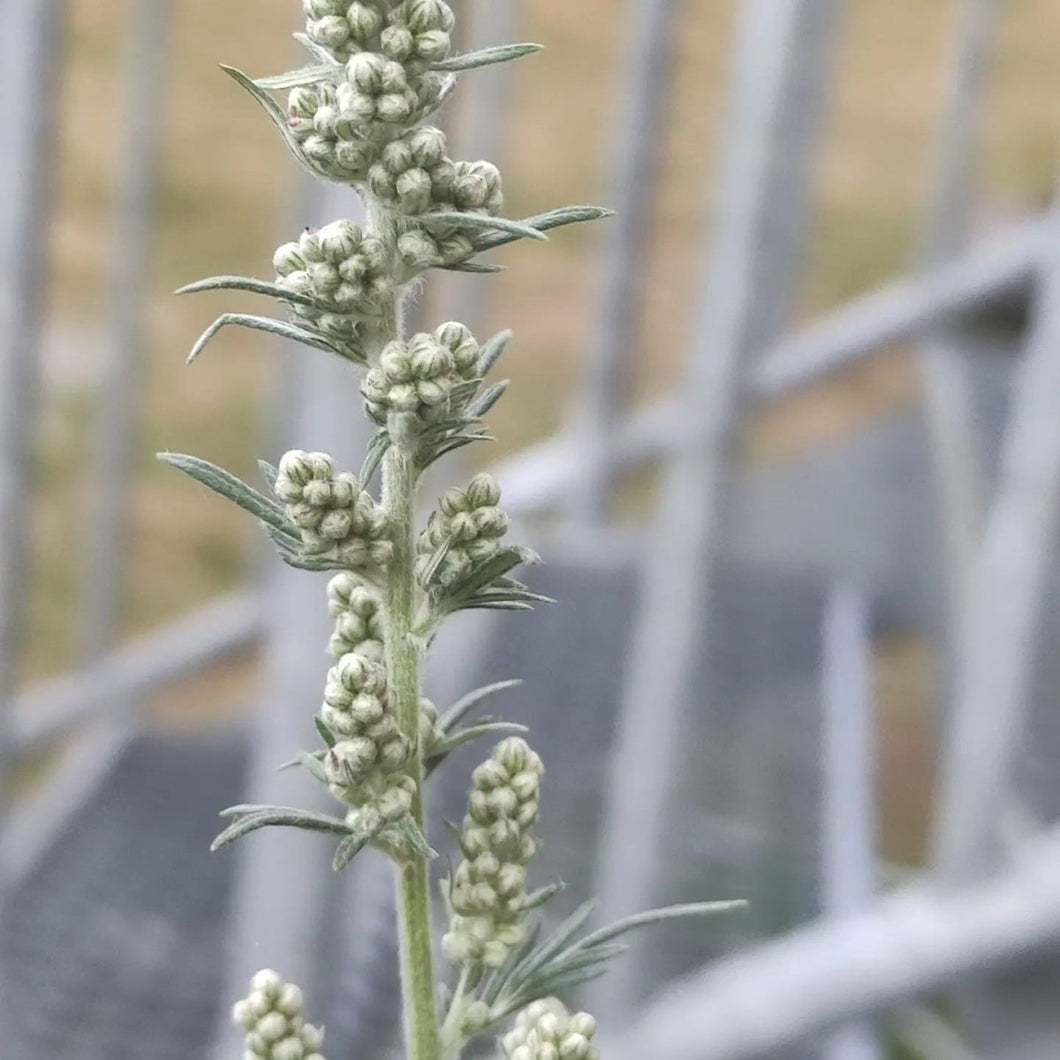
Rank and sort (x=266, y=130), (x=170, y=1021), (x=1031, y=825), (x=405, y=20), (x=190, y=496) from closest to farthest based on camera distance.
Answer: (x=405, y=20) → (x=1031, y=825) → (x=170, y=1021) → (x=190, y=496) → (x=266, y=130)

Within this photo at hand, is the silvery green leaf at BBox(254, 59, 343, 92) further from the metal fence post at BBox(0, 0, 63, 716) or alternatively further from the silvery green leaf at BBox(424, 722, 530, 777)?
the metal fence post at BBox(0, 0, 63, 716)

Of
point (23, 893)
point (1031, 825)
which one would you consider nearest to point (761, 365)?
point (1031, 825)

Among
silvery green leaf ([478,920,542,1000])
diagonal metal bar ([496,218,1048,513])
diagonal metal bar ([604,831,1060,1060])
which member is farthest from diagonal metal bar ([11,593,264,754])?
silvery green leaf ([478,920,542,1000])

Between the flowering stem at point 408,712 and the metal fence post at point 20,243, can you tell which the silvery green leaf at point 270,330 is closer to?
the flowering stem at point 408,712

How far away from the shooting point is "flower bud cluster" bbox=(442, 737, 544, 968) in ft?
1.00

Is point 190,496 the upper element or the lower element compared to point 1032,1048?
upper

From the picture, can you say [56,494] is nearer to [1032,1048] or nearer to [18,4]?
[18,4]

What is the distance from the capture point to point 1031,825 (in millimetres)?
1183

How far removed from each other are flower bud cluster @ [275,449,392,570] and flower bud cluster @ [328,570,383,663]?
2 centimetres

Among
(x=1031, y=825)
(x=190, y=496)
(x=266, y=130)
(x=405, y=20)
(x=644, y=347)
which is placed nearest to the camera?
(x=405, y=20)

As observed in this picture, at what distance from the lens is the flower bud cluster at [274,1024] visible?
29cm

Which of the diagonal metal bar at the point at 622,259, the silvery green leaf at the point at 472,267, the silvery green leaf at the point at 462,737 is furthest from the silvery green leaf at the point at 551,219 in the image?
the diagonal metal bar at the point at 622,259

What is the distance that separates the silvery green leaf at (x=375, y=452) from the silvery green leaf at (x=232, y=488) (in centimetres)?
2

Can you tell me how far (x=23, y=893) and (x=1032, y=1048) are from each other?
1174 mm
